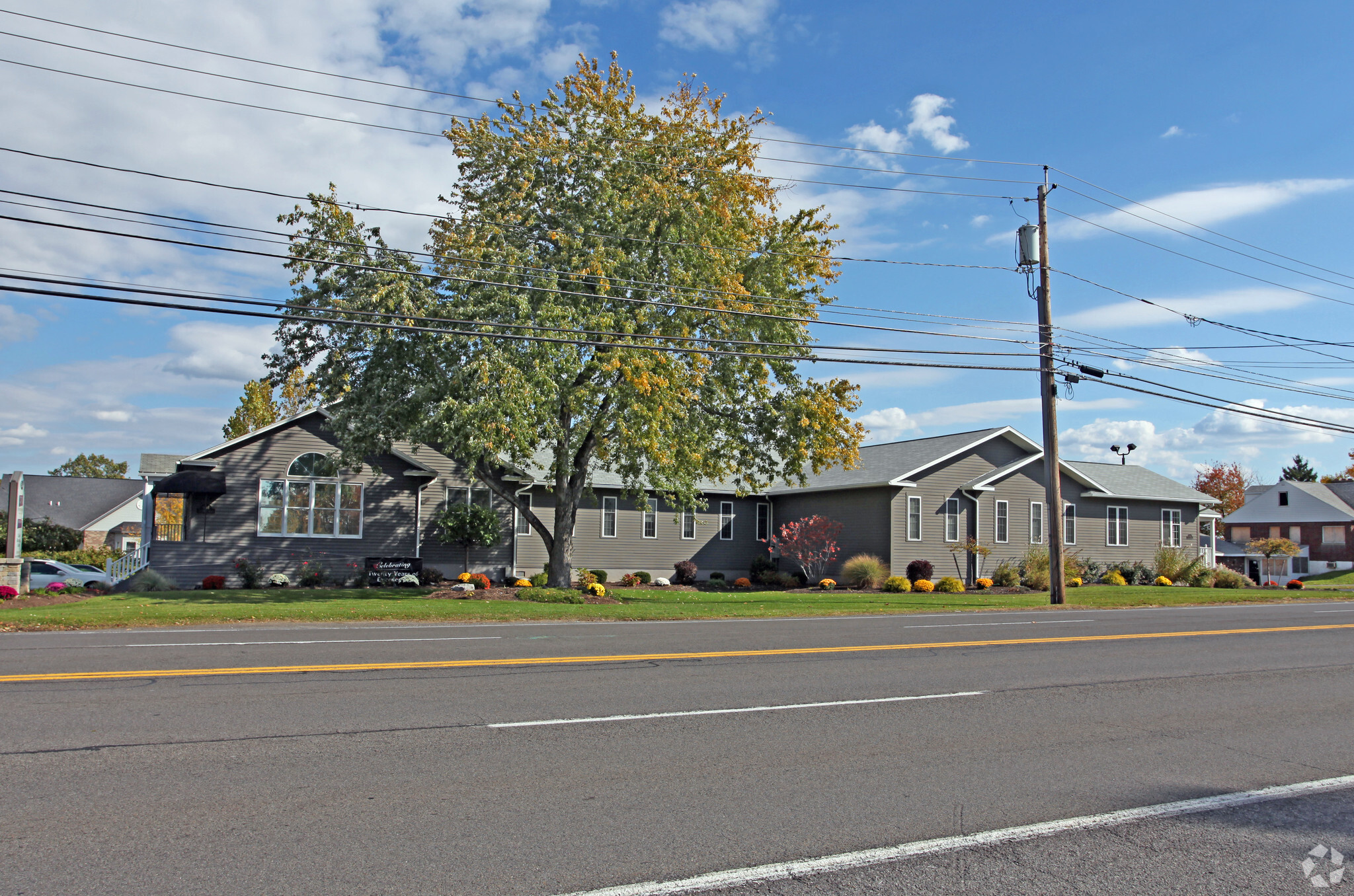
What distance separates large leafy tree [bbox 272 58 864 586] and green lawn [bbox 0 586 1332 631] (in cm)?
374

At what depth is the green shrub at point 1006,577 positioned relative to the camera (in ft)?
112

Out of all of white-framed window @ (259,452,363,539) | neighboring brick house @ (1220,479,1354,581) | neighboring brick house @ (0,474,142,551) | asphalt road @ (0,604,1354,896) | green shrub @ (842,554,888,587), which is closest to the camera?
asphalt road @ (0,604,1354,896)

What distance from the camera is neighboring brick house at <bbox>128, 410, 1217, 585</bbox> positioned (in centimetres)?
2927

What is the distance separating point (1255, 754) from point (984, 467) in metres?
31.6

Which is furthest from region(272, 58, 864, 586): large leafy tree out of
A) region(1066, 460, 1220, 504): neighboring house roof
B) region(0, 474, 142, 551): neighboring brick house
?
region(0, 474, 142, 551): neighboring brick house

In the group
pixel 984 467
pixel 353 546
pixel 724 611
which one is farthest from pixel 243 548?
pixel 984 467

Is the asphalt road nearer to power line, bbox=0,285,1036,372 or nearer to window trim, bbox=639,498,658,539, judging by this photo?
power line, bbox=0,285,1036,372

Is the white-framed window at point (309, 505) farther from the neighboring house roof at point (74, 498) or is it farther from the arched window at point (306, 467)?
the neighboring house roof at point (74, 498)

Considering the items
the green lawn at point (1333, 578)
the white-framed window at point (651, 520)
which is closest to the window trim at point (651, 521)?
the white-framed window at point (651, 520)

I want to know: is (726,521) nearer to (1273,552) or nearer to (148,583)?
(148,583)

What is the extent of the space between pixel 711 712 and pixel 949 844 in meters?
3.54

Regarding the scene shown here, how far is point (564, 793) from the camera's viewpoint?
5.82 metres

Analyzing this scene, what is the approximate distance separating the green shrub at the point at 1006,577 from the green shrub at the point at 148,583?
2804cm

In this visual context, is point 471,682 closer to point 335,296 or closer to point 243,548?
point 335,296
